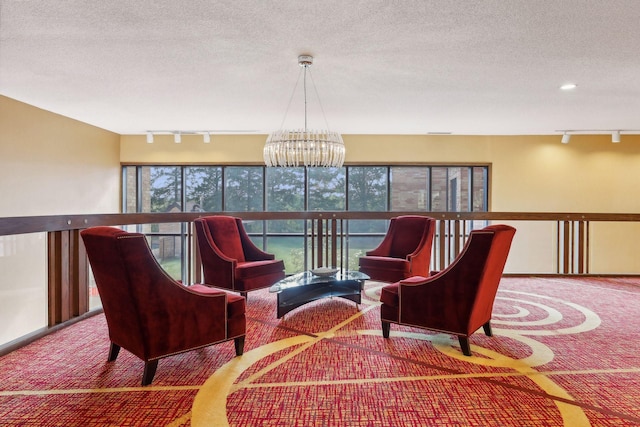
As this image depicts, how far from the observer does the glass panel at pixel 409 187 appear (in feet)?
25.5

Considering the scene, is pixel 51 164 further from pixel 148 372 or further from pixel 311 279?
pixel 148 372

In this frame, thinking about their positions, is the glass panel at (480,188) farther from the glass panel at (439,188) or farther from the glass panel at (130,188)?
the glass panel at (130,188)

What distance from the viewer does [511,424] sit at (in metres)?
1.90

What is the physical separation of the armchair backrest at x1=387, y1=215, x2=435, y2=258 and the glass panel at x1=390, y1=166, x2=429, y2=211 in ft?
9.28

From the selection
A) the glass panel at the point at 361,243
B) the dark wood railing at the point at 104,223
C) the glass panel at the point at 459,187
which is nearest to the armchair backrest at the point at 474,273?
the dark wood railing at the point at 104,223

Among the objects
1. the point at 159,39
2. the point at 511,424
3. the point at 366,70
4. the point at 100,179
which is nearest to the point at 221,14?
the point at 159,39

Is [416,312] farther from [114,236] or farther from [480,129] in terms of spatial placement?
[480,129]

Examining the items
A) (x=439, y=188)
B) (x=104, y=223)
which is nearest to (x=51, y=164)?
(x=104, y=223)

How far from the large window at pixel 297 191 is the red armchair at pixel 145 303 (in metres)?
5.24

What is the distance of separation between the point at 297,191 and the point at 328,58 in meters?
4.49

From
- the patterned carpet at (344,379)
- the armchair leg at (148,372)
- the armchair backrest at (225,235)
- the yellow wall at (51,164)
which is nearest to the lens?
the patterned carpet at (344,379)

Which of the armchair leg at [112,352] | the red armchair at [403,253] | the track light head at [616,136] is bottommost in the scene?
the armchair leg at [112,352]

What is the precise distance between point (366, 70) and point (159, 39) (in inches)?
76.6

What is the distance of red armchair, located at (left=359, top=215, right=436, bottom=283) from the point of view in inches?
175
